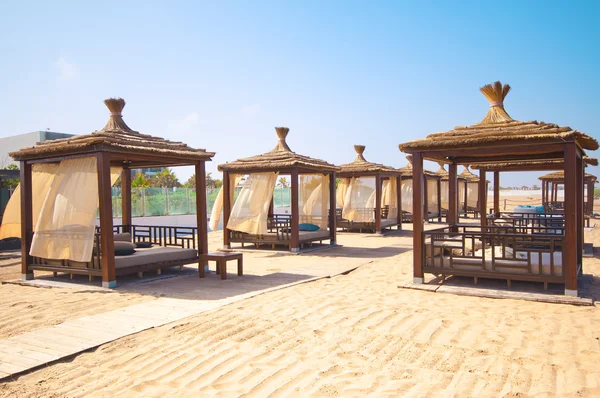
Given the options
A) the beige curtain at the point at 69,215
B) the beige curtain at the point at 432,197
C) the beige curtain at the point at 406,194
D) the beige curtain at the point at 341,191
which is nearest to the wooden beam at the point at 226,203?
the beige curtain at the point at 69,215

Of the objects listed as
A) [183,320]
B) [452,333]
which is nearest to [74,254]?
[183,320]

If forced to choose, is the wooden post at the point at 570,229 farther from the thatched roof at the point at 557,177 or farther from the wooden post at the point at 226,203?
the thatched roof at the point at 557,177

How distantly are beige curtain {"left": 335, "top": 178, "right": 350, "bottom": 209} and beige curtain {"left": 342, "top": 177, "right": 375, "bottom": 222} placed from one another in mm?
458

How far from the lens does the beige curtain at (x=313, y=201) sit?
15.1 metres

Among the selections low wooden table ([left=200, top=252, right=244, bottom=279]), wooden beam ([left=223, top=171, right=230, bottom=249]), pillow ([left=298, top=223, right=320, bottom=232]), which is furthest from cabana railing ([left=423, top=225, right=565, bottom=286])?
wooden beam ([left=223, top=171, right=230, bottom=249])

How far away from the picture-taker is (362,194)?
18.6m

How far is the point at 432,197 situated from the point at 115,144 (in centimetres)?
2018

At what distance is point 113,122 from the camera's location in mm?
9180

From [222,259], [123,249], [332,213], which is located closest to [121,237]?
[123,249]

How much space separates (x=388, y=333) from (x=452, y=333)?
26.8 inches

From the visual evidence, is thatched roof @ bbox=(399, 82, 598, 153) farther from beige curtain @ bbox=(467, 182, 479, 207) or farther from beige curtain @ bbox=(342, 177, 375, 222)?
beige curtain @ bbox=(467, 182, 479, 207)

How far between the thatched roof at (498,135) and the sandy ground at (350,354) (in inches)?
92.0

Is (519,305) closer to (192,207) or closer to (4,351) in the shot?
(4,351)

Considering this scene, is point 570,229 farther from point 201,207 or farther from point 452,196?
point 201,207
